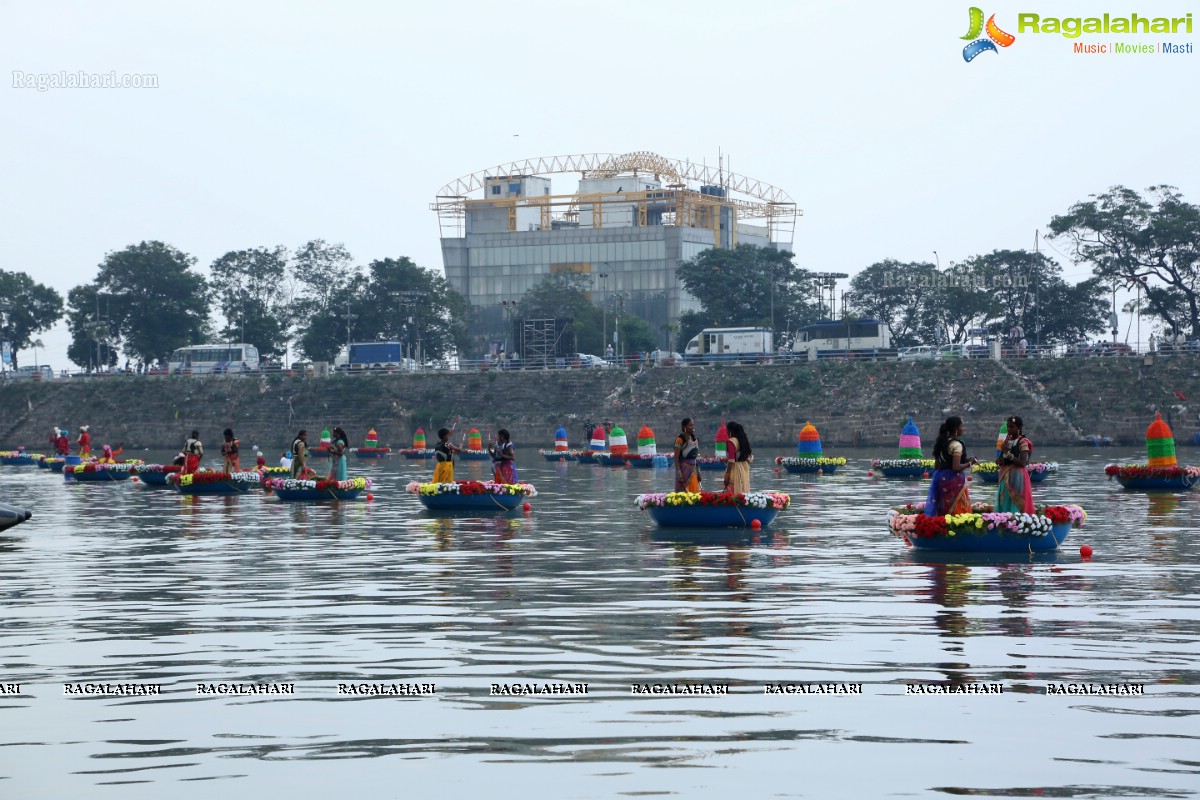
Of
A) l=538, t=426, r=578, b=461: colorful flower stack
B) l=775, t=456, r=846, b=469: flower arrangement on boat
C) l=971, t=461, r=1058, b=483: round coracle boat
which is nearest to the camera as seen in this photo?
l=971, t=461, r=1058, b=483: round coracle boat

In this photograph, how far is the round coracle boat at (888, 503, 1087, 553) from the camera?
22.5m

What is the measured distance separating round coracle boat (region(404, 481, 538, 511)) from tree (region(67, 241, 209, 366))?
99.9 meters

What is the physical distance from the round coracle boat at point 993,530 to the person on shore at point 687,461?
5.90m

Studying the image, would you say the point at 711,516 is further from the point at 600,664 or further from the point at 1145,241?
the point at 1145,241

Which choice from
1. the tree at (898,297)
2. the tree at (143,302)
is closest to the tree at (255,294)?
the tree at (143,302)

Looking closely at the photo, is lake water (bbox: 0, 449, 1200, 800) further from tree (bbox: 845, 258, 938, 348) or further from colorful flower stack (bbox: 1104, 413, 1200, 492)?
tree (bbox: 845, 258, 938, 348)

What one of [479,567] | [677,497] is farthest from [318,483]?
[479,567]

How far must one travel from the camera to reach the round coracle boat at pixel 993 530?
886 inches

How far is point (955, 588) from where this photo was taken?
19.1m

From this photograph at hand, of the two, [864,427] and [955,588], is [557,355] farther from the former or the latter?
[955,588]

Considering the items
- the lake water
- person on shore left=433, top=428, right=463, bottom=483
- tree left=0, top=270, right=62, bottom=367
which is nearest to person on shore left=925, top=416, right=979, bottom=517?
the lake water

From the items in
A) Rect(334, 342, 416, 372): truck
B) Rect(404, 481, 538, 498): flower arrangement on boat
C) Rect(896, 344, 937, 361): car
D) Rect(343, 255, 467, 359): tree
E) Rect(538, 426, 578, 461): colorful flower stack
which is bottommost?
Rect(538, 426, 578, 461): colorful flower stack

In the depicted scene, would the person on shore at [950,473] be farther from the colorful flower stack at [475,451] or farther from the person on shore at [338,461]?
the colorful flower stack at [475,451]

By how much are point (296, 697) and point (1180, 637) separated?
8584mm
